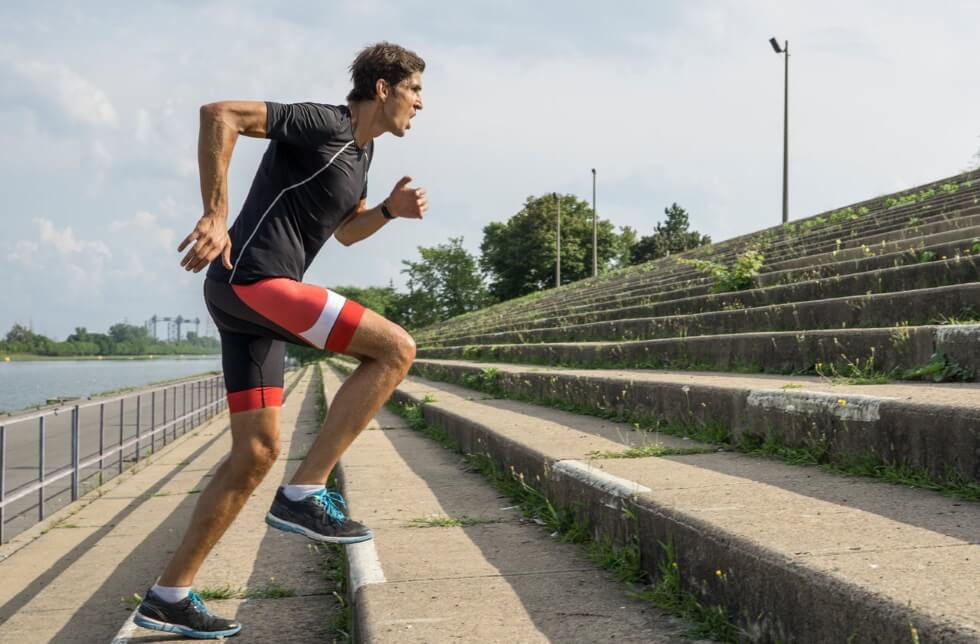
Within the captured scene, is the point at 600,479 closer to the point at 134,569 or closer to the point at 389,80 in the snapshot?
the point at 389,80

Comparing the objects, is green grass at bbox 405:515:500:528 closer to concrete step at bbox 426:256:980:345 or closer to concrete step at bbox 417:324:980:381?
concrete step at bbox 417:324:980:381

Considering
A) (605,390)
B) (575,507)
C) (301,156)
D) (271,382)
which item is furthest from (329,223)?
(605,390)

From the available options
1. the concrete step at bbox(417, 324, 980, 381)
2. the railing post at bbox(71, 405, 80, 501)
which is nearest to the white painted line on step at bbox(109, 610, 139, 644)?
the concrete step at bbox(417, 324, 980, 381)

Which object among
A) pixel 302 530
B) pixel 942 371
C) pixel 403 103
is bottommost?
pixel 302 530

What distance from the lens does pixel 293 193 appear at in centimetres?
272

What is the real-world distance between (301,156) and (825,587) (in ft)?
6.50

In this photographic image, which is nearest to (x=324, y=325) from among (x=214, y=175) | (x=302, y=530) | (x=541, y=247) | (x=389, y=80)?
(x=214, y=175)

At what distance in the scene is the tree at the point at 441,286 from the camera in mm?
77250

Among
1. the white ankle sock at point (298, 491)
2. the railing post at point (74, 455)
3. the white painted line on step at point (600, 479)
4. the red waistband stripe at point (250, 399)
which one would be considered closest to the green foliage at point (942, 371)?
the white painted line on step at point (600, 479)

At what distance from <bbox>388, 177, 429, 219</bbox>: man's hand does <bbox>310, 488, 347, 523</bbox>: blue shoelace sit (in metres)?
1.11

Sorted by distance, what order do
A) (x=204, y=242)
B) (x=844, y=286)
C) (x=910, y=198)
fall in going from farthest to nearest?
1. (x=910, y=198)
2. (x=844, y=286)
3. (x=204, y=242)

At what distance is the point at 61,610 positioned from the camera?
441 centimetres

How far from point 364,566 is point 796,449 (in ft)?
5.67

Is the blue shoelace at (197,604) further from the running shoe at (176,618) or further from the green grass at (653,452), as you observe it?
the green grass at (653,452)
